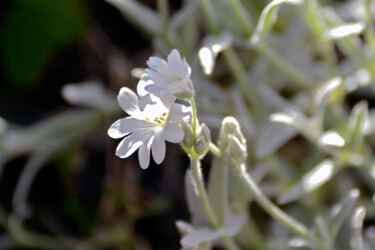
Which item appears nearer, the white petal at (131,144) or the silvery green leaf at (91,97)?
the white petal at (131,144)

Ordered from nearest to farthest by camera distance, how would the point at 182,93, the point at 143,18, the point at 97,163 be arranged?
1. the point at 182,93
2. the point at 143,18
3. the point at 97,163

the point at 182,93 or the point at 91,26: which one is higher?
the point at 91,26

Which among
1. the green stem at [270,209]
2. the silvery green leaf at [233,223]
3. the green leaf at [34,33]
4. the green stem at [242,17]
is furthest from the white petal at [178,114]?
the green leaf at [34,33]

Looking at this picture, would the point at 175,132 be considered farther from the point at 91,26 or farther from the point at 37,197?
the point at 91,26

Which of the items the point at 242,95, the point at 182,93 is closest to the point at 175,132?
the point at 182,93

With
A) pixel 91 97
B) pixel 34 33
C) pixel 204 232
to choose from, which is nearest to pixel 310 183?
pixel 204 232

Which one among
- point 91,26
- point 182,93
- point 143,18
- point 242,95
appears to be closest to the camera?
point 182,93

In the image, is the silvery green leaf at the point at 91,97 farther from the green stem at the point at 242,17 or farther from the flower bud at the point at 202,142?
the flower bud at the point at 202,142
